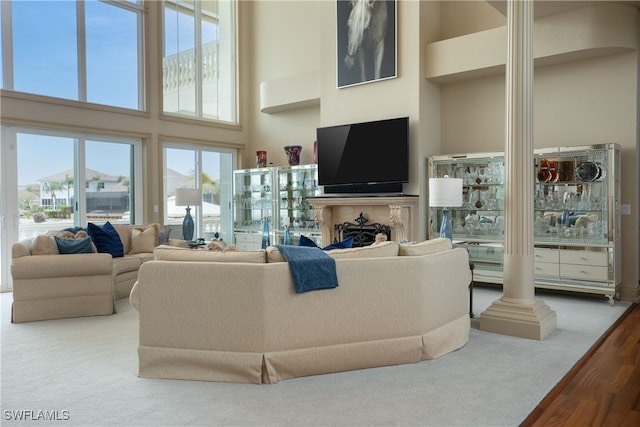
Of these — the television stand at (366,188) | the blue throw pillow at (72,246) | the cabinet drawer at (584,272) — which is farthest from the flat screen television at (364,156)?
the blue throw pillow at (72,246)

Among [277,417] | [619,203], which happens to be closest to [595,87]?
[619,203]

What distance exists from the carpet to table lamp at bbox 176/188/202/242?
2.95 meters

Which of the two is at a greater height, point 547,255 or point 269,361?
point 547,255

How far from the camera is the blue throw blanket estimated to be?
3145 mm

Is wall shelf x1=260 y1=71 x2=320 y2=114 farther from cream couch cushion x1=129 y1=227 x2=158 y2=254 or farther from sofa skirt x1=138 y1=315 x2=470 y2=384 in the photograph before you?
sofa skirt x1=138 y1=315 x2=470 y2=384

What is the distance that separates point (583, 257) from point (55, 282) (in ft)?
18.9

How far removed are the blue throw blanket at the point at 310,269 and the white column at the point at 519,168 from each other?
6.31 ft

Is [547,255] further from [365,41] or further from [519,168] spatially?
[365,41]

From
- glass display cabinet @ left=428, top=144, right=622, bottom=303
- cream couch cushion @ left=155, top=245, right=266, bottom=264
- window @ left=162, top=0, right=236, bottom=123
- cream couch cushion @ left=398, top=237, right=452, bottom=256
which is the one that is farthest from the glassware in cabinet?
cream couch cushion @ left=155, top=245, right=266, bottom=264

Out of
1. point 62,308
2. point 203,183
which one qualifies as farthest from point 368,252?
point 203,183

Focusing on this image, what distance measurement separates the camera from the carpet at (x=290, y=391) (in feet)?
8.58

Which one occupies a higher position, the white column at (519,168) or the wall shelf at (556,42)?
the wall shelf at (556,42)

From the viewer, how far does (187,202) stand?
23.3ft

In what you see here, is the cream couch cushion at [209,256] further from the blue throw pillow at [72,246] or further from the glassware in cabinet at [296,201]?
the glassware in cabinet at [296,201]
